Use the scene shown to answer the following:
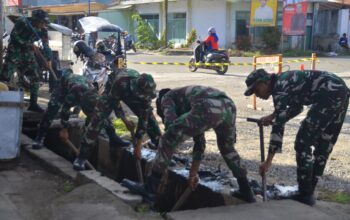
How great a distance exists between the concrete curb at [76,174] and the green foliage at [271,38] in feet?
81.5

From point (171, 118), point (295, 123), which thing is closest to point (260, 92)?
point (171, 118)

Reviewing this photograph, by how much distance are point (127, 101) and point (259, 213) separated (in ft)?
6.83

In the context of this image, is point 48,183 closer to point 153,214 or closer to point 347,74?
point 153,214

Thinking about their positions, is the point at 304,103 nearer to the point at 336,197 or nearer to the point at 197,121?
the point at 197,121

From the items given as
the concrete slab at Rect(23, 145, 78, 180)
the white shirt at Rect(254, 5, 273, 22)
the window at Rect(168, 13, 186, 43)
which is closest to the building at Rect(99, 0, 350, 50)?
the window at Rect(168, 13, 186, 43)

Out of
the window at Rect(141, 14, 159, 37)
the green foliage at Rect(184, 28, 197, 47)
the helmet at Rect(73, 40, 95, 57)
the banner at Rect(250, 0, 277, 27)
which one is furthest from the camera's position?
the window at Rect(141, 14, 159, 37)

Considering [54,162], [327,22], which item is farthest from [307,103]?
[327,22]

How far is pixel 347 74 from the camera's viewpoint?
18.5 meters

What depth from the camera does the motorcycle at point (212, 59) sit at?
58.1ft

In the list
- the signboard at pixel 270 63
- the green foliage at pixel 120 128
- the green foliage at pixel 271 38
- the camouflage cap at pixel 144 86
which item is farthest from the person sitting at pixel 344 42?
the camouflage cap at pixel 144 86

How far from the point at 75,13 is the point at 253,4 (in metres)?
17.7

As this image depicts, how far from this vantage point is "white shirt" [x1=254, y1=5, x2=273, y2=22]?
30922mm

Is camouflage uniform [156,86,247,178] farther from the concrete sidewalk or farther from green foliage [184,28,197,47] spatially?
green foliage [184,28,197,47]

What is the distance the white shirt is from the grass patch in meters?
26.4
